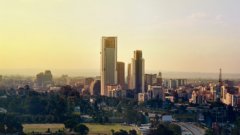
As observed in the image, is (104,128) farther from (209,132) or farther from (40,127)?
(209,132)

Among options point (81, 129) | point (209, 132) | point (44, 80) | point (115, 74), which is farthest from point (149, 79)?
point (81, 129)

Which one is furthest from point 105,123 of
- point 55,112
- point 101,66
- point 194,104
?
point 101,66

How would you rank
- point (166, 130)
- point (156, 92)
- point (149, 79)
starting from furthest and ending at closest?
point (149, 79) < point (156, 92) < point (166, 130)

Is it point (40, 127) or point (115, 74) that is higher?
point (115, 74)

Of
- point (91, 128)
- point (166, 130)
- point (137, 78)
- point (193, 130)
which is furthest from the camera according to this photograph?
point (137, 78)

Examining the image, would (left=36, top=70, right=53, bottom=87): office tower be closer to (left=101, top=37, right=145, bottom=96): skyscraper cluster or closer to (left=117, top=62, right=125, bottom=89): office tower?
(left=101, top=37, right=145, bottom=96): skyscraper cluster

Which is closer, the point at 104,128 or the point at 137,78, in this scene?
the point at 104,128
